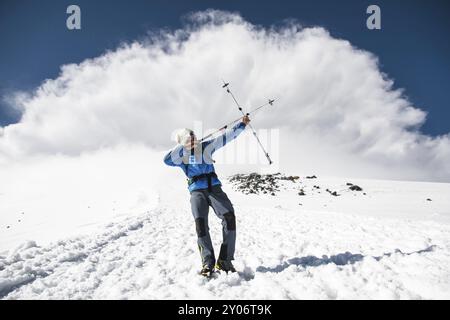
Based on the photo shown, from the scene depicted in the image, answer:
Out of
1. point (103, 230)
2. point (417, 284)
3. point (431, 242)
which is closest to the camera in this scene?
point (417, 284)

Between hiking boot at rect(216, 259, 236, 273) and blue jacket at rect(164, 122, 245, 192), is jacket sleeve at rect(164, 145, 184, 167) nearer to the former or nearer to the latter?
blue jacket at rect(164, 122, 245, 192)

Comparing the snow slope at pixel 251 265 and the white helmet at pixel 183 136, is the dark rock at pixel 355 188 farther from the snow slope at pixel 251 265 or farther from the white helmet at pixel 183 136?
the white helmet at pixel 183 136

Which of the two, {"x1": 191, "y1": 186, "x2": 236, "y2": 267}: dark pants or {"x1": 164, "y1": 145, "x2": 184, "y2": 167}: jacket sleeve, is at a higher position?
{"x1": 164, "y1": 145, "x2": 184, "y2": 167}: jacket sleeve

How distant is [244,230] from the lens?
10.3 m

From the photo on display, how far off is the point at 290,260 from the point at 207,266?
6.73 feet

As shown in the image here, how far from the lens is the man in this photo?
→ 17.7ft

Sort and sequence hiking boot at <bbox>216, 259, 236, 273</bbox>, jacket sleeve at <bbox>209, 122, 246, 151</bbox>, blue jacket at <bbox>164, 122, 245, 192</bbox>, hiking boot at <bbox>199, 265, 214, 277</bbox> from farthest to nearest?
jacket sleeve at <bbox>209, 122, 246, 151</bbox> → blue jacket at <bbox>164, 122, 245, 192</bbox> → hiking boot at <bbox>216, 259, 236, 273</bbox> → hiking boot at <bbox>199, 265, 214, 277</bbox>

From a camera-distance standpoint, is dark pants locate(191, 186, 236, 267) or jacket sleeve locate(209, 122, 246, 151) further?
jacket sleeve locate(209, 122, 246, 151)

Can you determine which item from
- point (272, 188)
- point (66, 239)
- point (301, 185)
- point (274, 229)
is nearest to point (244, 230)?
point (274, 229)

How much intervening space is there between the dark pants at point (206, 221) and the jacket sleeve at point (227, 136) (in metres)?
0.94

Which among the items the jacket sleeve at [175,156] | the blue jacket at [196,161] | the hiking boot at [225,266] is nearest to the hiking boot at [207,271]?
the hiking boot at [225,266]

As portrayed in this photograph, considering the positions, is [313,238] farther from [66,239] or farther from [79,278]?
[66,239]

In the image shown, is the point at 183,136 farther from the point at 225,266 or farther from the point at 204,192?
the point at 225,266

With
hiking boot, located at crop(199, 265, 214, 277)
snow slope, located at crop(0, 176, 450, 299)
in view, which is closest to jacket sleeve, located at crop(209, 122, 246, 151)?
hiking boot, located at crop(199, 265, 214, 277)
